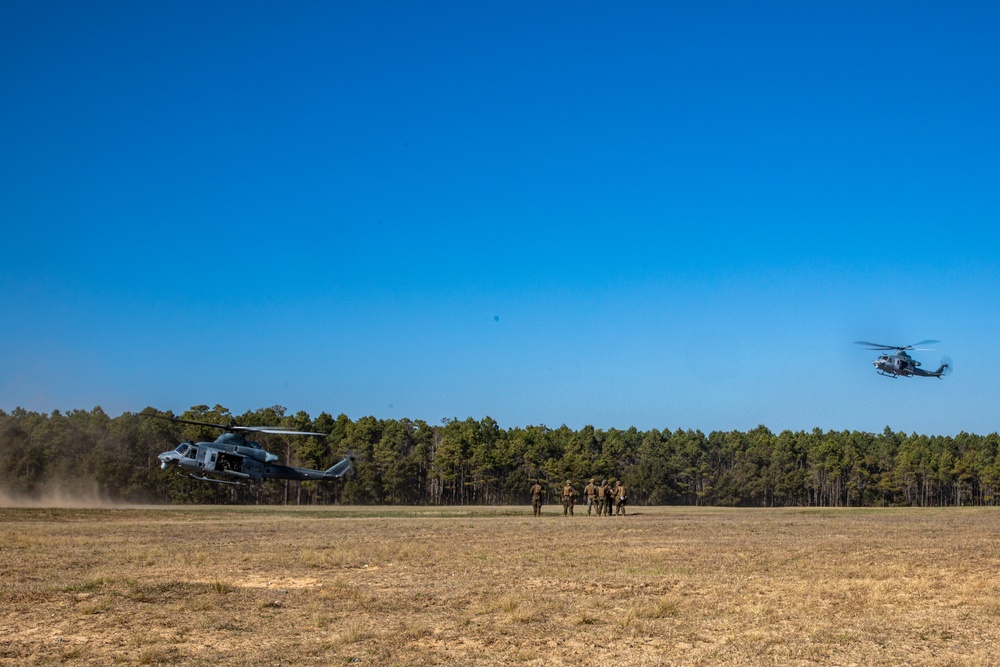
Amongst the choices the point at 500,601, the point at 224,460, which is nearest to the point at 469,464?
the point at 224,460

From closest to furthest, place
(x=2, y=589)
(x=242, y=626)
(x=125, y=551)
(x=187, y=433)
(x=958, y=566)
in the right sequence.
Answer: (x=242, y=626)
(x=2, y=589)
(x=958, y=566)
(x=125, y=551)
(x=187, y=433)

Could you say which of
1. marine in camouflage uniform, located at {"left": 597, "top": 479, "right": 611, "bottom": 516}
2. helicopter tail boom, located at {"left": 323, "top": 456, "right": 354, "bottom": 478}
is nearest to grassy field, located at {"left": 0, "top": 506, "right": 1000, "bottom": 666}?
marine in camouflage uniform, located at {"left": 597, "top": 479, "right": 611, "bottom": 516}

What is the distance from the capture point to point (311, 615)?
16719 millimetres

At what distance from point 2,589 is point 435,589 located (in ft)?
30.1

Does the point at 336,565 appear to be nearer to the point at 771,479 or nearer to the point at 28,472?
the point at 28,472

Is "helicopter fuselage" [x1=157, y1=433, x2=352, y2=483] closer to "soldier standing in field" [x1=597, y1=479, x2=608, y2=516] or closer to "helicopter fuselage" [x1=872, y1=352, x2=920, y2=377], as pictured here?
"soldier standing in field" [x1=597, y1=479, x2=608, y2=516]

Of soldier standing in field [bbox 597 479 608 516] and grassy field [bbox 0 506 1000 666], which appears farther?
soldier standing in field [bbox 597 479 608 516]

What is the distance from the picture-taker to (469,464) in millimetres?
122000

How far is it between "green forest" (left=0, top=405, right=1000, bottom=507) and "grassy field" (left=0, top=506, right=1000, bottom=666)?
6974 centimetres

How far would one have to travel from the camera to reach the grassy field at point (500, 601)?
1392 cm

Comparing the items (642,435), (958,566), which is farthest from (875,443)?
(958,566)

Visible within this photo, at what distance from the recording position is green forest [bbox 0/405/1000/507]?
98750 millimetres

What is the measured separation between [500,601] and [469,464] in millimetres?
105310

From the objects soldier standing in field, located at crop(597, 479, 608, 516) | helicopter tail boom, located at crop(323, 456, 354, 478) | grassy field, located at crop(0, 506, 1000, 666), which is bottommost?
grassy field, located at crop(0, 506, 1000, 666)
